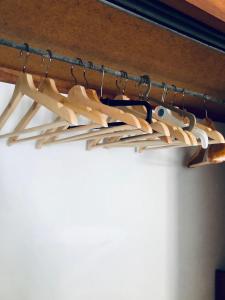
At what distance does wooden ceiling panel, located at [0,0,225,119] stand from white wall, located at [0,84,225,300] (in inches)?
8.7

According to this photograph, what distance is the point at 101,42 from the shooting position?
1315 mm

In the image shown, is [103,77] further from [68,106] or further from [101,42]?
[68,106]

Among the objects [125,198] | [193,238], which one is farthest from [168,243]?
[125,198]

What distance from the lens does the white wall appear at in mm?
1364

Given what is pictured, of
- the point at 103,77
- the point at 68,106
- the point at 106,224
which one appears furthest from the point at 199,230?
the point at 68,106

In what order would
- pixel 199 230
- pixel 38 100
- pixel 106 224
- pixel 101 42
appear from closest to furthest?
pixel 38 100
pixel 101 42
pixel 106 224
pixel 199 230

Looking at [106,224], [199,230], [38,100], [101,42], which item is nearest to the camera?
[38,100]

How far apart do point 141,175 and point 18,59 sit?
0.75 metres

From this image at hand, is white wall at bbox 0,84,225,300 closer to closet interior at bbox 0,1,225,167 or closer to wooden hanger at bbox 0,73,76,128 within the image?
closet interior at bbox 0,1,225,167

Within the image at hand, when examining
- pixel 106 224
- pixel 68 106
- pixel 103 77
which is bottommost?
pixel 106 224

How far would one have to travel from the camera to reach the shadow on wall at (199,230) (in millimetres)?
1884

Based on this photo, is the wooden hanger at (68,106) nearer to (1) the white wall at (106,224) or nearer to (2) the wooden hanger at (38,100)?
(2) the wooden hanger at (38,100)

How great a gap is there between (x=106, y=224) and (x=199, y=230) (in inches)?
23.7

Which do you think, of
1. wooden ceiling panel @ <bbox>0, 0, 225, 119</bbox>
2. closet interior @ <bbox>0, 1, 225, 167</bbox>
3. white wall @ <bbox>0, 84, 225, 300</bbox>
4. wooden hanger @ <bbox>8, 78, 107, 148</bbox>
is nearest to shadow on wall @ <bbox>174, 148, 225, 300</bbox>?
white wall @ <bbox>0, 84, 225, 300</bbox>
